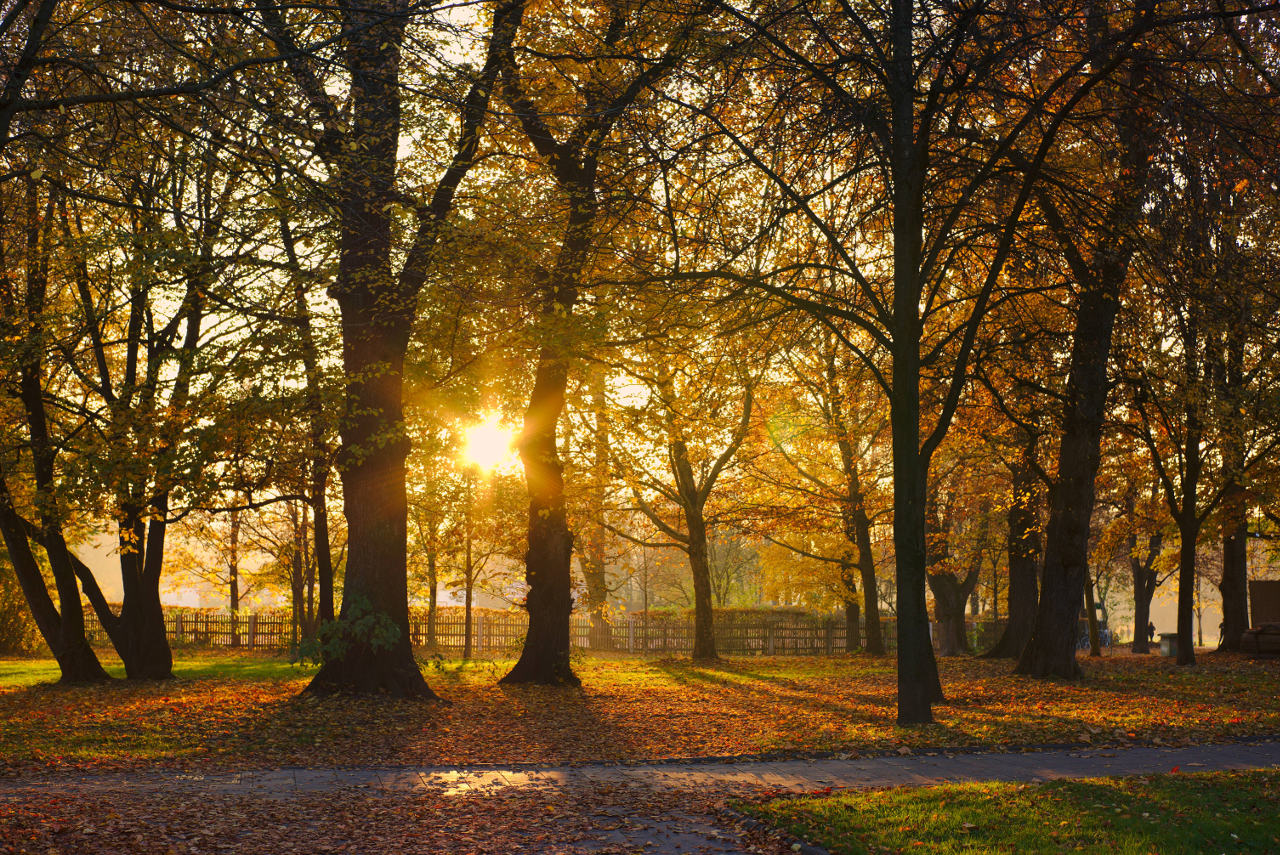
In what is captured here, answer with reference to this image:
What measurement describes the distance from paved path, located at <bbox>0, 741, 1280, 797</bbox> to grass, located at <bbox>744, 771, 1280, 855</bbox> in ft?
2.79

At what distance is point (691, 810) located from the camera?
7.70 metres

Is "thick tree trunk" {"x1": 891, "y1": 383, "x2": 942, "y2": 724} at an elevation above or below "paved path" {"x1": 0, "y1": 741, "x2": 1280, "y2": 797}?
above

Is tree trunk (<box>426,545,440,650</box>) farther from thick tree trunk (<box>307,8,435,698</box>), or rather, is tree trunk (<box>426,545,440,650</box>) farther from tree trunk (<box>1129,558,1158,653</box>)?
tree trunk (<box>1129,558,1158,653</box>)

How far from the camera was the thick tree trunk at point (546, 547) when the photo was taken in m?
18.0

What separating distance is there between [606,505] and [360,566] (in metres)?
13.3

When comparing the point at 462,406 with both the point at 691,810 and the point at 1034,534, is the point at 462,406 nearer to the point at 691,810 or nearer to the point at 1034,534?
the point at 691,810

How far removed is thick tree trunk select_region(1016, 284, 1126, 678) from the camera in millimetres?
17672

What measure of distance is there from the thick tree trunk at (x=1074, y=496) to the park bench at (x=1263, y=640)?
8883 mm

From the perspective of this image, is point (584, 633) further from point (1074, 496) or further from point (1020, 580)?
point (1074, 496)

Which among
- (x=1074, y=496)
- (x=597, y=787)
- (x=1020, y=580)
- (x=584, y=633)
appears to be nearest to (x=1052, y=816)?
(x=597, y=787)

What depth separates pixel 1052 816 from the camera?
6.96 meters

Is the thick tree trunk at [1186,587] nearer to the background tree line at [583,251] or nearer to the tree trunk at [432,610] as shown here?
the background tree line at [583,251]

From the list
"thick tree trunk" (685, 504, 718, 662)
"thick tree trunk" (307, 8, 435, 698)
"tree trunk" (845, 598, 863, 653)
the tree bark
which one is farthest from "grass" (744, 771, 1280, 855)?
the tree bark

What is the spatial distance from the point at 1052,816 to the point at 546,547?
11960 mm
